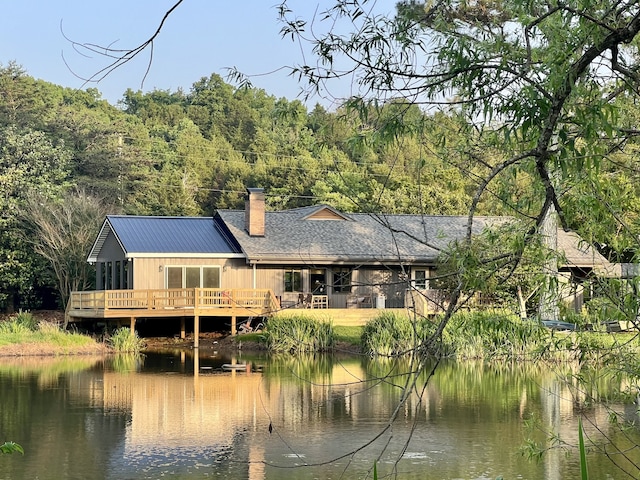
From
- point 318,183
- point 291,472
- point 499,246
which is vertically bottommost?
point 291,472

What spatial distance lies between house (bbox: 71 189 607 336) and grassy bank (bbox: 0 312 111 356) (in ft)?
7.85

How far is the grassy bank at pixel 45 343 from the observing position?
26203 millimetres

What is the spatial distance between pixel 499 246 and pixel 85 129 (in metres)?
41.9

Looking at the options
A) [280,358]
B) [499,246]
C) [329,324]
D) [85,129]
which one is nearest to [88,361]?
[280,358]

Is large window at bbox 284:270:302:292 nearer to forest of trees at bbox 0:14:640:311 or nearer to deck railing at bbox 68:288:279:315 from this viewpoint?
deck railing at bbox 68:288:279:315

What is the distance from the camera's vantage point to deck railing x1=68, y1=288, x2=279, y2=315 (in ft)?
94.7

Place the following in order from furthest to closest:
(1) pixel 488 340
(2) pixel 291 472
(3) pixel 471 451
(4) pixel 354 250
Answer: (4) pixel 354 250, (1) pixel 488 340, (3) pixel 471 451, (2) pixel 291 472

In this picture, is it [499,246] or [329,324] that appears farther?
[329,324]

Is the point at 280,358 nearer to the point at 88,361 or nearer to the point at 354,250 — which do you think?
the point at 88,361

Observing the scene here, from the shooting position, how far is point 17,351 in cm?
2605

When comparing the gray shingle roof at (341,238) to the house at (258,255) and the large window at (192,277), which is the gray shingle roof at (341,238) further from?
the large window at (192,277)

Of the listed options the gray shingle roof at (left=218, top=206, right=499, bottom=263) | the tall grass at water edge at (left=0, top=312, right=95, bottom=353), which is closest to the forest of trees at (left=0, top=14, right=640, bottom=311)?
the gray shingle roof at (left=218, top=206, right=499, bottom=263)

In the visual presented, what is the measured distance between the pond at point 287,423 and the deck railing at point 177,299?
5.69m

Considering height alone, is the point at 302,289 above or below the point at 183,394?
above
